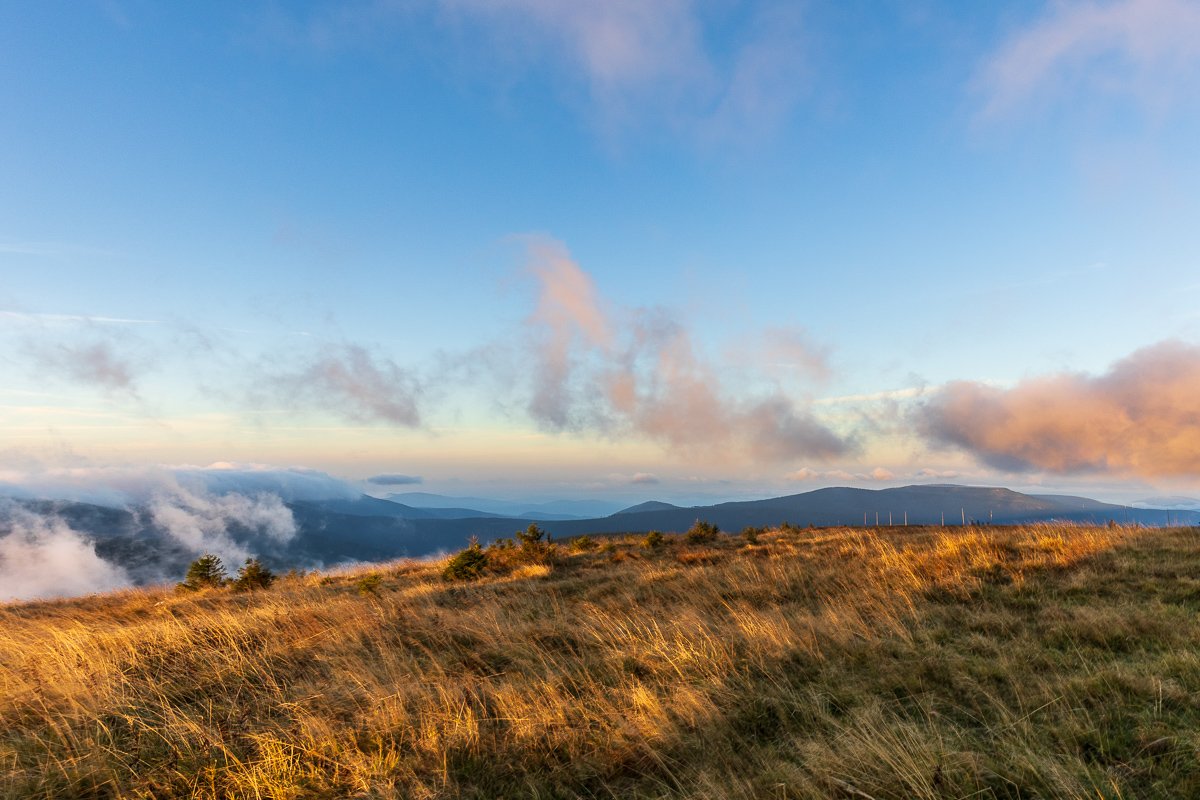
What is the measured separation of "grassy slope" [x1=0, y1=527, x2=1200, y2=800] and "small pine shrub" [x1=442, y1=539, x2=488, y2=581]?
25.9ft

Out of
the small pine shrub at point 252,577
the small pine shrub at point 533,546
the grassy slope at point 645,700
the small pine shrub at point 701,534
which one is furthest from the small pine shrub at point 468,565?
the small pine shrub at point 701,534

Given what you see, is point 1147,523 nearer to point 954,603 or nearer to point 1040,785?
point 954,603

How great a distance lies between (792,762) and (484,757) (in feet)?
7.23

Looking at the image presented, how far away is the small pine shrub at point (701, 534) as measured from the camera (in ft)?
79.6

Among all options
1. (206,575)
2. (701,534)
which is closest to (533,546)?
(701,534)

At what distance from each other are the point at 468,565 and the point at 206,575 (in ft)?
40.5

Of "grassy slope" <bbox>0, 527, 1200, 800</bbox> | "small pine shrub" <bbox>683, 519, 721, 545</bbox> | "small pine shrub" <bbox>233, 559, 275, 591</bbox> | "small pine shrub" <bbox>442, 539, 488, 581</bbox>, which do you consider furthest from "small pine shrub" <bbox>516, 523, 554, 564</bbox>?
"grassy slope" <bbox>0, 527, 1200, 800</bbox>

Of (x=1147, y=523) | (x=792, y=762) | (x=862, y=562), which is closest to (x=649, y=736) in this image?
(x=792, y=762)

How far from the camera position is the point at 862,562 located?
11.7m

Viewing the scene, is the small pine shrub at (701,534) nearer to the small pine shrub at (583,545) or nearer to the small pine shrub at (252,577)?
the small pine shrub at (583,545)

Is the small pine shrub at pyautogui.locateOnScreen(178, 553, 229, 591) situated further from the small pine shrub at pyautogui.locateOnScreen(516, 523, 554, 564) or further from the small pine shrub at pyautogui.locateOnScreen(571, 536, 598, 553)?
the small pine shrub at pyautogui.locateOnScreen(571, 536, 598, 553)

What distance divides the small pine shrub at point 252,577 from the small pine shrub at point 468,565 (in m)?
8.02

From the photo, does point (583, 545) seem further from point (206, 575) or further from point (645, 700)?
point (645, 700)

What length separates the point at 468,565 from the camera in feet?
55.5
